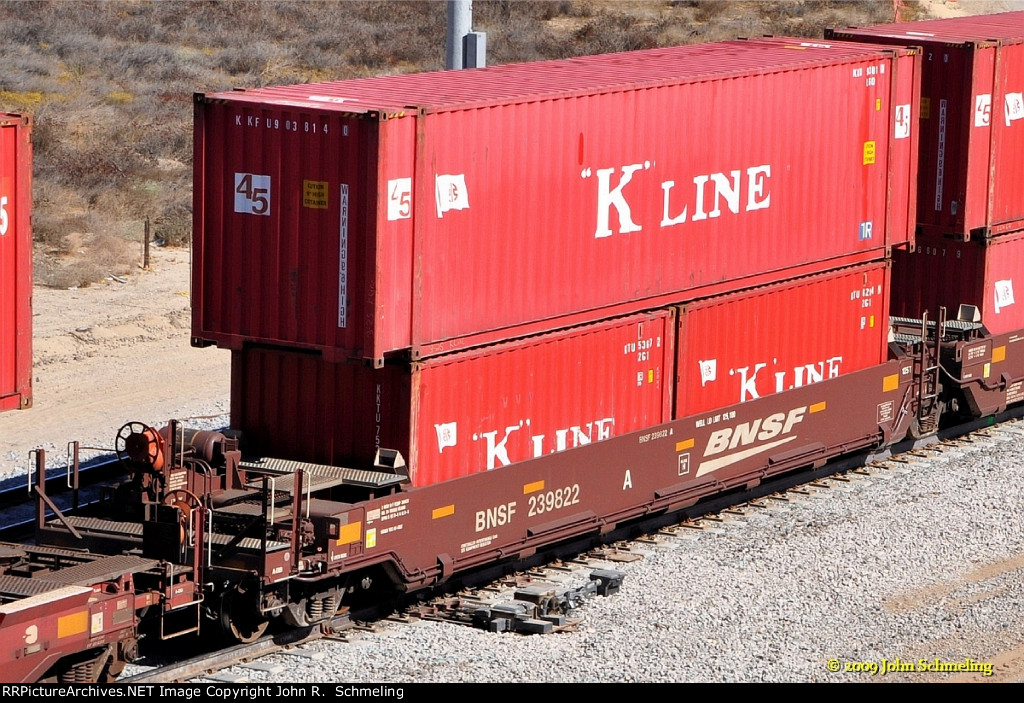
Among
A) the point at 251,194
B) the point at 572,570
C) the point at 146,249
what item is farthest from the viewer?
the point at 146,249

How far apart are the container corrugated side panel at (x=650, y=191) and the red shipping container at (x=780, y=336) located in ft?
0.85

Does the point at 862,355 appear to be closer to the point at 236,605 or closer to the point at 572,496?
the point at 572,496

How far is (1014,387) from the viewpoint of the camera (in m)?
21.7

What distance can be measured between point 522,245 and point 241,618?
12.7ft

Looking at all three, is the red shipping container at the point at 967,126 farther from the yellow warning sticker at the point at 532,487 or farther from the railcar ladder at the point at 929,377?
the yellow warning sticker at the point at 532,487

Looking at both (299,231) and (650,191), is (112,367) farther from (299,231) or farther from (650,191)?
(299,231)

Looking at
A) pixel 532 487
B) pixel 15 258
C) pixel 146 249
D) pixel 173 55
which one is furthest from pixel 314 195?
pixel 173 55

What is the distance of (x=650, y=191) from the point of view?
16172 millimetres

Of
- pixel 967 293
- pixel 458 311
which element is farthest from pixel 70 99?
pixel 458 311

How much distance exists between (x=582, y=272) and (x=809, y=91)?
3.65m

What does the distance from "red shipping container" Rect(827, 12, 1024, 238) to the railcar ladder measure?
1.14 metres

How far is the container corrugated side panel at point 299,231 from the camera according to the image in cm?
1362

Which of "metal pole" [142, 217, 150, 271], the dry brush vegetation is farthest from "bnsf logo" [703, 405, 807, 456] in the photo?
"metal pole" [142, 217, 150, 271]

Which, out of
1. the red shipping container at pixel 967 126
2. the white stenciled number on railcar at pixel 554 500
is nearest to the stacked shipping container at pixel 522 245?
the white stenciled number on railcar at pixel 554 500
